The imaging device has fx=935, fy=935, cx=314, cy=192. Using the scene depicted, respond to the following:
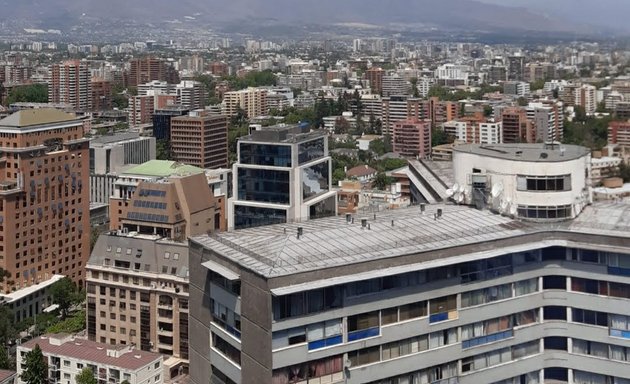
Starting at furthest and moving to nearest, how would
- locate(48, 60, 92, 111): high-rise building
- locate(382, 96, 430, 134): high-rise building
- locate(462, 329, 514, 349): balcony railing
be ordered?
locate(48, 60, 92, 111): high-rise building, locate(382, 96, 430, 134): high-rise building, locate(462, 329, 514, 349): balcony railing

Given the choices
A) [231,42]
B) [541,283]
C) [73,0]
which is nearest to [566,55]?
[541,283]

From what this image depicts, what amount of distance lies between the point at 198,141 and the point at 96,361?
1069 centimetres

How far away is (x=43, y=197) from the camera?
10461mm

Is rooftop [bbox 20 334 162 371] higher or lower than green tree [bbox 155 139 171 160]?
lower

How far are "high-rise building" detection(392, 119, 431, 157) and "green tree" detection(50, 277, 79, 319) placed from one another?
10858 millimetres

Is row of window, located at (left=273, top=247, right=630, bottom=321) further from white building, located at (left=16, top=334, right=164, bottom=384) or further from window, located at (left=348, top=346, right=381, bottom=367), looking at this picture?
white building, located at (left=16, top=334, right=164, bottom=384)

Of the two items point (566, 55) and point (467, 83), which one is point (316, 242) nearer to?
point (566, 55)

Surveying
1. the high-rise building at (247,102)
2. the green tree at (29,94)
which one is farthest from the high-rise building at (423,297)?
the green tree at (29,94)

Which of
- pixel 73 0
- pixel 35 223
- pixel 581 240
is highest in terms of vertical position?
pixel 73 0

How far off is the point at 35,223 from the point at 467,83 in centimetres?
2359

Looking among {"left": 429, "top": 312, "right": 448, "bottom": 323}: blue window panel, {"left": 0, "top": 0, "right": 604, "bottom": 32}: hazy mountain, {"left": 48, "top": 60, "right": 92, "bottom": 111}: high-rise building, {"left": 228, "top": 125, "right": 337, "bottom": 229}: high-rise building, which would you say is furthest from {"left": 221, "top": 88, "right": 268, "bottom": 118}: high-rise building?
{"left": 429, "top": 312, "right": 448, "bottom": 323}: blue window panel

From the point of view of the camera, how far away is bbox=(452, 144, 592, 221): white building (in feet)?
13.9

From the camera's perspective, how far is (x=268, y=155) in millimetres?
9805

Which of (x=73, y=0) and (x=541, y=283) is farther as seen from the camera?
(x=73, y=0)
